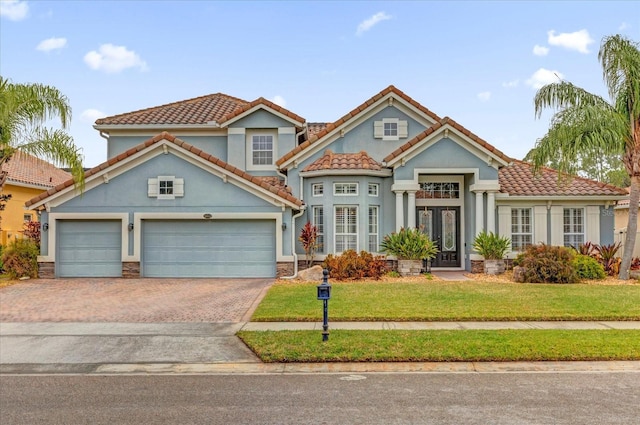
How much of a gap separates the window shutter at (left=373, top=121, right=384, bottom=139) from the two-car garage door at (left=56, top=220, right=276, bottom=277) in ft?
18.6

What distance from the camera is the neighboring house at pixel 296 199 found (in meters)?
17.0

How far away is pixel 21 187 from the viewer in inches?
992

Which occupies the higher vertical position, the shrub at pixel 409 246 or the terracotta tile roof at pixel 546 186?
the terracotta tile roof at pixel 546 186

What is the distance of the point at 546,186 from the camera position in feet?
63.5

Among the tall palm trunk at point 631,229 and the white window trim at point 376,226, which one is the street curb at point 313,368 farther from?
the white window trim at point 376,226

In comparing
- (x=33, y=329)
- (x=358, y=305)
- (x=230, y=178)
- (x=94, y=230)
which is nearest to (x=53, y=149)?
(x=94, y=230)

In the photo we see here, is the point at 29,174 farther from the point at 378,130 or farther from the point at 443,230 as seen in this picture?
the point at 443,230

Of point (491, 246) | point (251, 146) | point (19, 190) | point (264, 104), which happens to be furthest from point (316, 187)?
point (19, 190)

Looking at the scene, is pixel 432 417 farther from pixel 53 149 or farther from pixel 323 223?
pixel 53 149

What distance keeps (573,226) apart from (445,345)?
14.0m

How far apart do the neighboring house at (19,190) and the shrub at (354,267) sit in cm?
1533

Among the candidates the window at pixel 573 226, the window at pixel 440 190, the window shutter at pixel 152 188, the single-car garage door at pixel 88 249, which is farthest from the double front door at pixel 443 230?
the single-car garage door at pixel 88 249

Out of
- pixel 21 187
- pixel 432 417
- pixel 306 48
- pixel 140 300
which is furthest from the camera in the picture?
pixel 21 187

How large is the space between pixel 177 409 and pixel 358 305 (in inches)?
250
